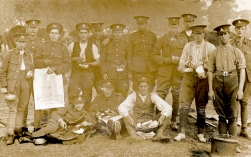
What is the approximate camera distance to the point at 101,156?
3398mm

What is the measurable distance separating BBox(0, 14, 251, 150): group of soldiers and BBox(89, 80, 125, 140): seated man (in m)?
0.02

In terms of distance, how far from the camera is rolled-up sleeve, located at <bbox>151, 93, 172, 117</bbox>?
3.94 m

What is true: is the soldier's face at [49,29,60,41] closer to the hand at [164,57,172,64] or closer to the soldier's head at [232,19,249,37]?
the hand at [164,57,172,64]

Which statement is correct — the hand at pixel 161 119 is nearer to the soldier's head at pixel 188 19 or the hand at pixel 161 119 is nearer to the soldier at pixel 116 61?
the soldier at pixel 116 61

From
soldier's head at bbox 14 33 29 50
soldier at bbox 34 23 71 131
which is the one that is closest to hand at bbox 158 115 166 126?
soldier at bbox 34 23 71 131

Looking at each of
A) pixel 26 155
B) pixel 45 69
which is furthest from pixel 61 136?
pixel 45 69

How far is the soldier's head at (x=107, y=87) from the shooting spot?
14.7 ft

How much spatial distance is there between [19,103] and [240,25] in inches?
149

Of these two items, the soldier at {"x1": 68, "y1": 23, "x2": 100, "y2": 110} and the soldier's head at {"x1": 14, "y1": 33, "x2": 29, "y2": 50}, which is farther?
the soldier at {"x1": 68, "y1": 23, "x2": 100, "y2": 110}

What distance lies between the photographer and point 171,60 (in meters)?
4.40

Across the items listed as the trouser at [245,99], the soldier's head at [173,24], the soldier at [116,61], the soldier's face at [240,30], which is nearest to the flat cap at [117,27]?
the soldier at [116,61]

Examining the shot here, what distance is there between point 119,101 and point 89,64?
35.0 inches

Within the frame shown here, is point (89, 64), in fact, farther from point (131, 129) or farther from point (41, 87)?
point (131, 129)

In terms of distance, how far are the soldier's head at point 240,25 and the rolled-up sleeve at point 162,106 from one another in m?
1.68
